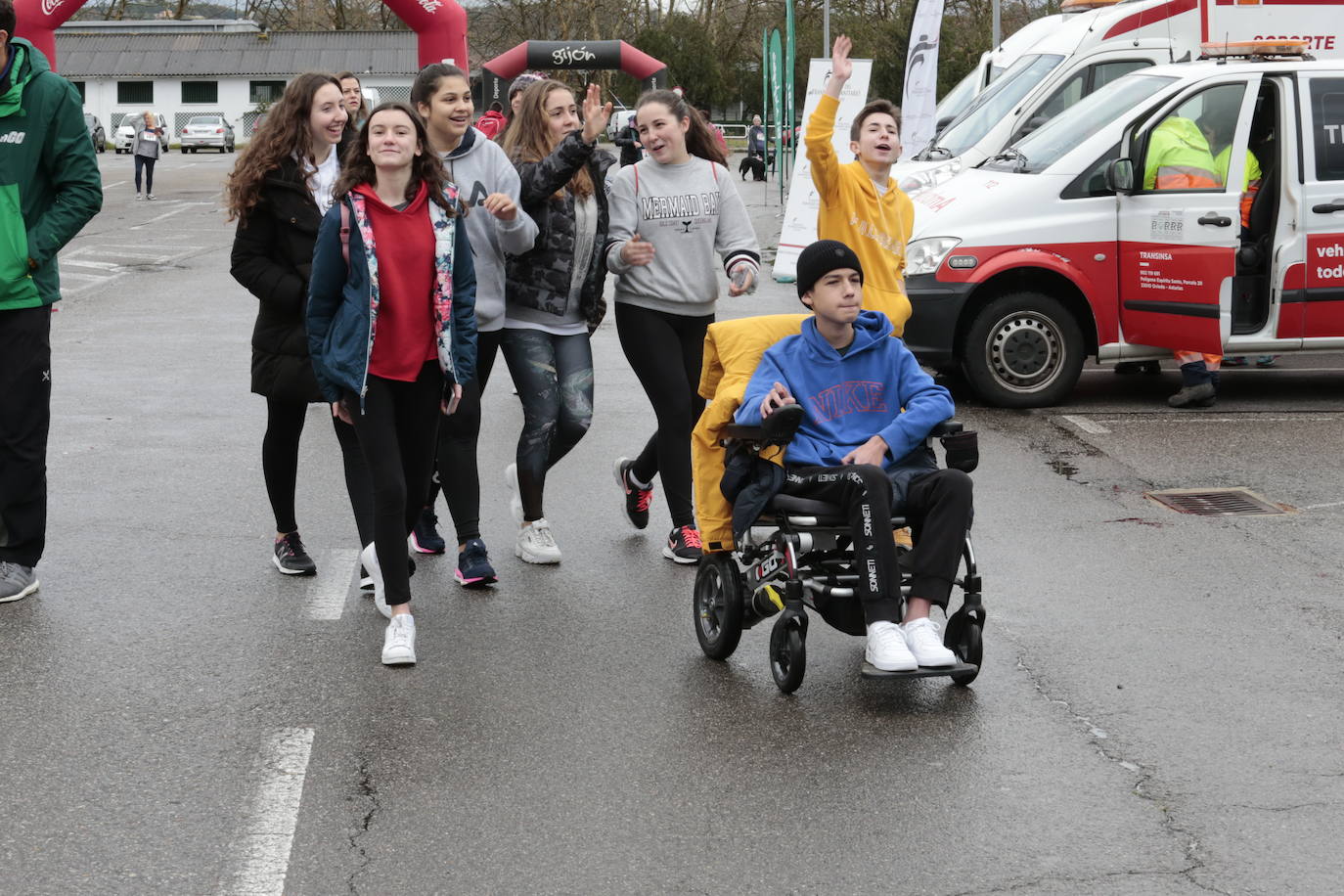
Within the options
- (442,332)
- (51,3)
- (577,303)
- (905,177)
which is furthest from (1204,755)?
(51,3)

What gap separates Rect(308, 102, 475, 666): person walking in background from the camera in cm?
556

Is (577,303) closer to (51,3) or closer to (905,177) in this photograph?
(905,177)

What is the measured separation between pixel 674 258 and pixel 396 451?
1.68 metres

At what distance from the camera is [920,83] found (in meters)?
19.9

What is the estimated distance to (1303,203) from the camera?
10.5m

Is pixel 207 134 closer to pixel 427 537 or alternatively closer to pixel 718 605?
pixel 427 537

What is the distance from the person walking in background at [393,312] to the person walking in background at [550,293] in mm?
1073

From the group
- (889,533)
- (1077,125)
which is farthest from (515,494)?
(1077,125)

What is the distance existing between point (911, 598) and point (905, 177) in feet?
31.8

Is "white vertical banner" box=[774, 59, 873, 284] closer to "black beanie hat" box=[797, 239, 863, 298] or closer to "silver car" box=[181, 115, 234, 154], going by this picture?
"black beanie hat" box=[797, 239, 863, 298]

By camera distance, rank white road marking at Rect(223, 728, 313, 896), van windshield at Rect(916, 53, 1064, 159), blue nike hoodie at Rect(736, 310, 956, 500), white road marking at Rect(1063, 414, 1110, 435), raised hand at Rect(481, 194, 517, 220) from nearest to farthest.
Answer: white road marking at Rect(223, 728, 313, 896), blue nike hoodie at Rect(736, 310, 956, 500), raised hand at Rect(481, 194, 517, 220), white road marking at Rect(1063, 414, 1110, 435), van windshield at Rect(916, 53, 1064, 159)

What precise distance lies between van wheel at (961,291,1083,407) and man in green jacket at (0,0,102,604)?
230 inches

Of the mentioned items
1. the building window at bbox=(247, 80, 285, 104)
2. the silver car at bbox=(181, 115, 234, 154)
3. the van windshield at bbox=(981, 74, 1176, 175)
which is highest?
the building window at bbox=(247, 80, 285, 104)

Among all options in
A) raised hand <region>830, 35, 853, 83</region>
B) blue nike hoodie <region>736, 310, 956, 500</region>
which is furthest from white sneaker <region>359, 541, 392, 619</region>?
raised hand <region>830, 35, 853, 83</region>
